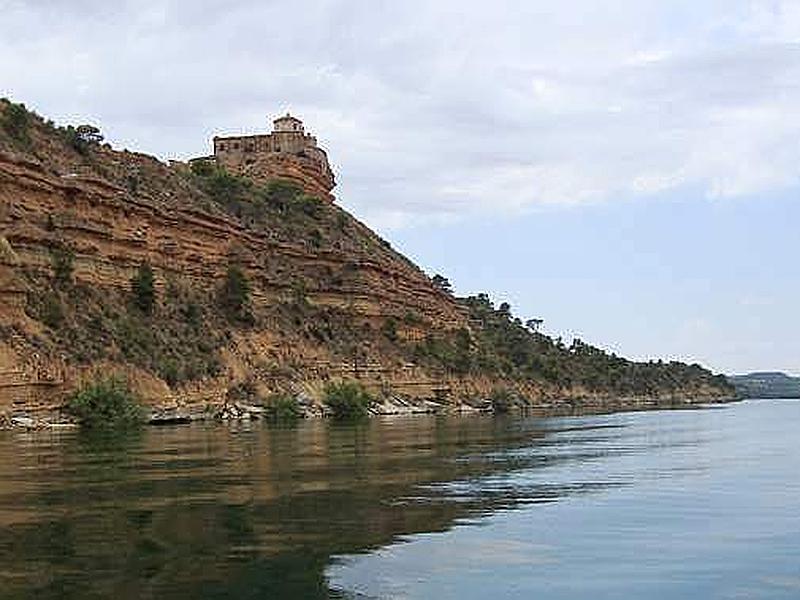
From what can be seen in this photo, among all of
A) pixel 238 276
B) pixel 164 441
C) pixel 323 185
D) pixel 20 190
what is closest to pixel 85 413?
pixel 164 441

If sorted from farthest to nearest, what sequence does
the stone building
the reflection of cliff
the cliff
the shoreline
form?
the stone building
the cliff
the shoreline
the reflection of cliff

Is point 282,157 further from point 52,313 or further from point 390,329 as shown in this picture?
point 52,313

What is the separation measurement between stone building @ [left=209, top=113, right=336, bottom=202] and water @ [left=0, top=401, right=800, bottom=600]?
319ft

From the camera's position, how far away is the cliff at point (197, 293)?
217 feet

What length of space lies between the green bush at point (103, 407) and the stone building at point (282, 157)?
70390 millimetres

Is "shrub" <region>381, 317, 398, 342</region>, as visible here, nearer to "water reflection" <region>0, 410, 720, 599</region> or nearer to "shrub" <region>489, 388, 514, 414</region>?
"shrub" <region>489, 388, 514, 414</region>

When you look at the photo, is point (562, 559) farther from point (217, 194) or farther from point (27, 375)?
point (217, 194)

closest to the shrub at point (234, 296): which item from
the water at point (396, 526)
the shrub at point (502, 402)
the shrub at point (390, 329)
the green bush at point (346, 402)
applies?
the green bush at point (346, 402)

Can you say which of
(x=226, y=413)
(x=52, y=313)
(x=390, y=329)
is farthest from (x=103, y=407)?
(x=390, y=329)

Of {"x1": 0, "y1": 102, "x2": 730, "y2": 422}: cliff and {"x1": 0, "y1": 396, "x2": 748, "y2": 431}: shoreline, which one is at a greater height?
{"x1": 0, "y1": 102, "x2": 730, "y2": 422}: cliff

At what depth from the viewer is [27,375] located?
5847 cm

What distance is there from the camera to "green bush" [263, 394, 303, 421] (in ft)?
239

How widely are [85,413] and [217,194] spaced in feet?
188

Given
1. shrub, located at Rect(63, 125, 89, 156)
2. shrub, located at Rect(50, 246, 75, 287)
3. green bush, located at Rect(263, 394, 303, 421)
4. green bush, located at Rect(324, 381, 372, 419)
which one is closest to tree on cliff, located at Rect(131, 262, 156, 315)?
shrub, located at Rect(50, 246, 75, 287)
